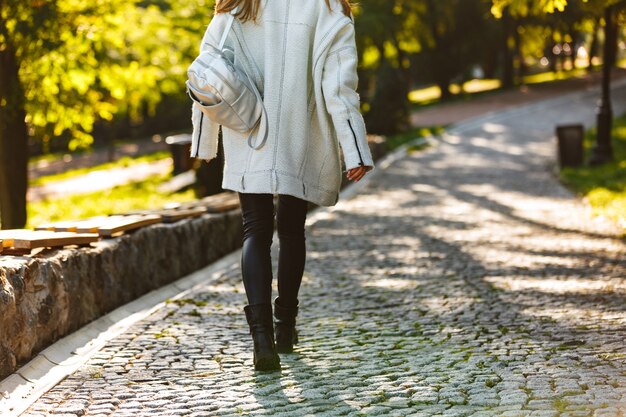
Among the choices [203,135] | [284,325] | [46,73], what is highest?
[46,73]

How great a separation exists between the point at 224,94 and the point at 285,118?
1.12 ft

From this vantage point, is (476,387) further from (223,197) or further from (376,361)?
(223,197)

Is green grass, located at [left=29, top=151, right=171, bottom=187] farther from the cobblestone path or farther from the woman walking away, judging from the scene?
the woman walking away

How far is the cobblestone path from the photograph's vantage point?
169 inches

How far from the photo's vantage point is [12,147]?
42.7ft

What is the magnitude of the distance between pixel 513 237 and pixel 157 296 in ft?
14.3

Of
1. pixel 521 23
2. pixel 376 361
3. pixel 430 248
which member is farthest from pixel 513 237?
pixel 521 23

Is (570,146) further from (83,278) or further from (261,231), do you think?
(261,231)

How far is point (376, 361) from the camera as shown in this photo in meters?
5.09

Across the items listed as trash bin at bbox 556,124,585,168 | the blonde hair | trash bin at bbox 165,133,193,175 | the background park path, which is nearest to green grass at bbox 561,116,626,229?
trash bin at bbox 556,124,585,168

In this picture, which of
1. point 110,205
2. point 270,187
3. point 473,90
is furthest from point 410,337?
point 473,90

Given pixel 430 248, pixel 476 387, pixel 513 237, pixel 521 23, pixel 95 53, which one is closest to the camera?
pixel 476 387

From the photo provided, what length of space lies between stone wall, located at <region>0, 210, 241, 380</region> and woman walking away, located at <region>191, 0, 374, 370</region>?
103 centimetres

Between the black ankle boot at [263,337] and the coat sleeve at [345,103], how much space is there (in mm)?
735
